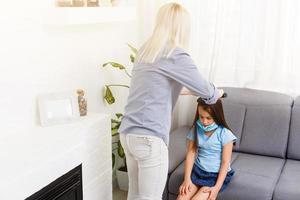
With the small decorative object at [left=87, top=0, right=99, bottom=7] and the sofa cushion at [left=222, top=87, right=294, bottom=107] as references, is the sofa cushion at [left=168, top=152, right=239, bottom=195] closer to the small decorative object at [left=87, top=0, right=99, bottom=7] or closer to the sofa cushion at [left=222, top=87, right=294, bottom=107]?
the sofa cushion at [left=222, top=87, right=294, bottom=107]

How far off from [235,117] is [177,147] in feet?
1.62

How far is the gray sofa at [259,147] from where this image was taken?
2330mm

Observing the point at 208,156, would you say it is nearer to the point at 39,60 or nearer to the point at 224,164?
the point at 224,164

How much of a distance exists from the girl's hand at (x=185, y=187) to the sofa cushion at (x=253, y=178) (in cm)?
19

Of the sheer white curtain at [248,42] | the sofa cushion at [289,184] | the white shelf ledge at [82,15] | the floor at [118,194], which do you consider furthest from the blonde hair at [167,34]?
the floor at [118,194]

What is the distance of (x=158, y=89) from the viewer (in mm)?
2014

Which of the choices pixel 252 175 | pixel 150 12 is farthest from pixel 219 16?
pixel 252 175

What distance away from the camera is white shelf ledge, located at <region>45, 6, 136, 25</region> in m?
2.27

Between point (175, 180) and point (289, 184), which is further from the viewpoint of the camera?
point (175, 180)

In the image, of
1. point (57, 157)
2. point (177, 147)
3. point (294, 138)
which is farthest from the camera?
point (177, 147)

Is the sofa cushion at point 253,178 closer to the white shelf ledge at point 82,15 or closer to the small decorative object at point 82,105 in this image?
the small decorative object at point 82,105

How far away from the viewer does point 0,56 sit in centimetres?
200

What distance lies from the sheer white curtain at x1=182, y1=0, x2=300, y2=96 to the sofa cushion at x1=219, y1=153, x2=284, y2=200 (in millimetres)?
673

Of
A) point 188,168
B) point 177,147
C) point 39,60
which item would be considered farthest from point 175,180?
point 39,60
